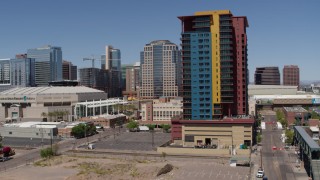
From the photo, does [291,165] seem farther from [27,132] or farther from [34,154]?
[27,132]

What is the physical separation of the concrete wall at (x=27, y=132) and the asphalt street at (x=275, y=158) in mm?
86105

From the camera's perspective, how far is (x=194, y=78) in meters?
136

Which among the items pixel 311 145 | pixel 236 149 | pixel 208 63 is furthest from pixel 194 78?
pixel 311 145

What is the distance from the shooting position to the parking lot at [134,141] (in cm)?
13456

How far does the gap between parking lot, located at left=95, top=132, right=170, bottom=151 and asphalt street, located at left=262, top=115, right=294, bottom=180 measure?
120 ft

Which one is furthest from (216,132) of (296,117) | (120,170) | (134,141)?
(296,117)

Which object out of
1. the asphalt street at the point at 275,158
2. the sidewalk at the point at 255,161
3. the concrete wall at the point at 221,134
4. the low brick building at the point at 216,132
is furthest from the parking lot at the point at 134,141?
the asphalt street at the point at 275,158

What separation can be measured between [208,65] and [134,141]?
40.5 meters

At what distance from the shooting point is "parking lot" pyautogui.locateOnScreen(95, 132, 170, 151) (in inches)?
5298

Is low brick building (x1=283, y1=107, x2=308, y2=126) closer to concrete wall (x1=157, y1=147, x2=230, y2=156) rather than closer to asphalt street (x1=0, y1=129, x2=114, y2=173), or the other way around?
concrete wall (x1=157, y1=147, x2=230, y2=156)

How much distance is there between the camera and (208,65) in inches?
5295

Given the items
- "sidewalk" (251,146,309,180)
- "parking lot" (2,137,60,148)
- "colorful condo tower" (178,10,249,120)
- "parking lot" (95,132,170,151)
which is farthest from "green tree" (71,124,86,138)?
"sidewalk" (251,146,309,180)

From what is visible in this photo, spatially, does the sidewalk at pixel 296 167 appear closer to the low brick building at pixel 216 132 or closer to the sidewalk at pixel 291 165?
the sidewalk at pixel 291 165

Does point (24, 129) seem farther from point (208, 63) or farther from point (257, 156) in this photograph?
point (257, 156)
